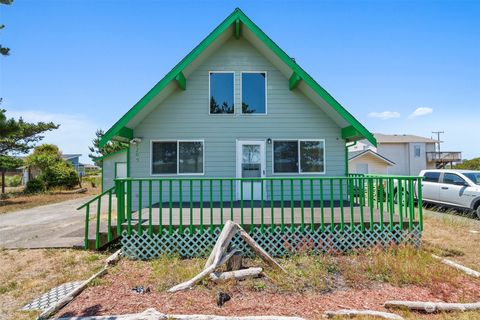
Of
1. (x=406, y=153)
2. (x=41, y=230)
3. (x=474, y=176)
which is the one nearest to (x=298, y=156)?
(x=474, y=176)

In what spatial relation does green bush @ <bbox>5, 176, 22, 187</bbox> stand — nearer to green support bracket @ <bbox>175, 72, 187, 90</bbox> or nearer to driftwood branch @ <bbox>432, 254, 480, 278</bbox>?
green support bracket @ <bbox>175, 72, 187, 90</bbox>

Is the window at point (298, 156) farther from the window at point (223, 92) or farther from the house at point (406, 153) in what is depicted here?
the house at point (406, 153)

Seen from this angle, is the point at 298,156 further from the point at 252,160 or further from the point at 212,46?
the point at 212,46

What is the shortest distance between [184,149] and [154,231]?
146 inches

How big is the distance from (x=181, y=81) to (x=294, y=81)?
11.7ft

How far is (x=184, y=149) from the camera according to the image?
352 inches

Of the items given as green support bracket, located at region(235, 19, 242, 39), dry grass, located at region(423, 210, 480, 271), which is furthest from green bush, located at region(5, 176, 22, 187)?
dry grass, located at region(423, 210, 480, 271)

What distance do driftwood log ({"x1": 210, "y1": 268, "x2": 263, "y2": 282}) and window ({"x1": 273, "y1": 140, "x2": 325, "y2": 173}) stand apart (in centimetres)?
479

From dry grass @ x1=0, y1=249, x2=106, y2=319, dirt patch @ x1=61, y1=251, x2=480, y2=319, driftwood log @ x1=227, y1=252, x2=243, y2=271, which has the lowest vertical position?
dry grass @ x1=0, y1=249, x2=106, y2=319

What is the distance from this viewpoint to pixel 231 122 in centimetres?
899

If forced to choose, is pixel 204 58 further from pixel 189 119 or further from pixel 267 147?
pixel 267 147

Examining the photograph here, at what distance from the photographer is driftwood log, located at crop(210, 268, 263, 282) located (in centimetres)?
437

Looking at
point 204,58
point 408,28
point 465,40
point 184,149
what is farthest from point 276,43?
point 465,40

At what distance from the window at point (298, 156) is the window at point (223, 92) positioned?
202 centimetres
